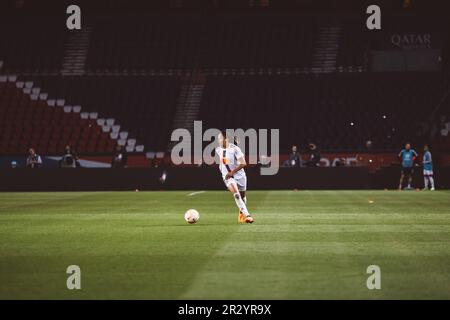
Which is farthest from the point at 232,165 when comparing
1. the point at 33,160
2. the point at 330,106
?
the point at 330,106

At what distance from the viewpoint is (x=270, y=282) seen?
33.3 ft

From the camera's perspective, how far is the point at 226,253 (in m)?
13.2

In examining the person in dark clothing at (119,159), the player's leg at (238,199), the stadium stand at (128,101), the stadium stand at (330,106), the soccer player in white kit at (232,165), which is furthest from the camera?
the stadium stand at (128,101)

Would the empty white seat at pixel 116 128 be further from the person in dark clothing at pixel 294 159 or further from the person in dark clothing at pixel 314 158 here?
the person in dark clothing at pixel 314 158

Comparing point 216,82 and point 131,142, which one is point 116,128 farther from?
point 216,82

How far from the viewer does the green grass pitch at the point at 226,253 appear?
31.8 feet

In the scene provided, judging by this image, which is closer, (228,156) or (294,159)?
(228,156)

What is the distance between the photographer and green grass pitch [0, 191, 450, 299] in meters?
9.70

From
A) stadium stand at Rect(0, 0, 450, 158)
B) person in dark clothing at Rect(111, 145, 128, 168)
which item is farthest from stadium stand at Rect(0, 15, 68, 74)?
person in dark clothing at Rect(111, 145, 128, 168)

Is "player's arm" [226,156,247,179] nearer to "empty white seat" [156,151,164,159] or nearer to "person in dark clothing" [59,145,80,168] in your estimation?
"person in dark clothing" [59,145,80,168]

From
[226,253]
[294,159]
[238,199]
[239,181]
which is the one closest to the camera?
[226,253]

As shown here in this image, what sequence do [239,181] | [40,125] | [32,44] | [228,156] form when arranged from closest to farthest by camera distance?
[228,156] < [239,181] < [40,125] < [32,44]

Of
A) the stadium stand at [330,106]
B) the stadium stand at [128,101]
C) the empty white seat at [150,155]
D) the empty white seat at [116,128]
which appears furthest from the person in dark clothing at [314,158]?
the empty white seat at [116,128]
